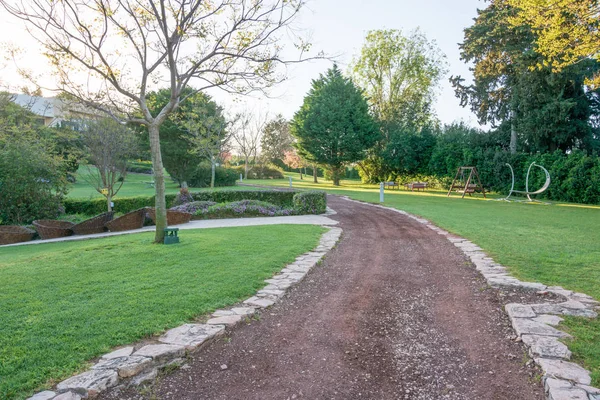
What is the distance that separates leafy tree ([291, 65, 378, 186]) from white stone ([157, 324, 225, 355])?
28.4 metres

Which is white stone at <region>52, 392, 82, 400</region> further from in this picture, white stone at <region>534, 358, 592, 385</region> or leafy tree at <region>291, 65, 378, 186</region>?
leafy tree at <region>291, 65, 378, 186</region>

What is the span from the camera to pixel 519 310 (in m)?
4.19

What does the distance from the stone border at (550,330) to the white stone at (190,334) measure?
2.76 metres

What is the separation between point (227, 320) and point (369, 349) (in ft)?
4.86

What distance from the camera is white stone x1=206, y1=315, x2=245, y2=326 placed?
3.86 metres

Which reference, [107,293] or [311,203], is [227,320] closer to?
[107,293]

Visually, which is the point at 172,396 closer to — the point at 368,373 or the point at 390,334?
the point at 368,373

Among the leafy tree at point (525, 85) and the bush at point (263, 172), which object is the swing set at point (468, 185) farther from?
the bush at point (263, 172)

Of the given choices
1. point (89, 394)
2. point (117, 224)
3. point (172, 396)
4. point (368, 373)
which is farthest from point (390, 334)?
point (117, 224)

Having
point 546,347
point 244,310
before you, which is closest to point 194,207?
point 244,310

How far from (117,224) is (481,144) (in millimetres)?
24759

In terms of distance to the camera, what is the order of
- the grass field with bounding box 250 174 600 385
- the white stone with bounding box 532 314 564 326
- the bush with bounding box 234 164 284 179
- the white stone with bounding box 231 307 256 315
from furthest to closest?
the bush with bounding box 234 164 284 179
the white stone with bounding box 231 307 256 315
the white stone with bounding box 532 314 564 326
the grass field with bounding box 250 174 600 385

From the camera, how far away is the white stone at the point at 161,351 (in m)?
3.11

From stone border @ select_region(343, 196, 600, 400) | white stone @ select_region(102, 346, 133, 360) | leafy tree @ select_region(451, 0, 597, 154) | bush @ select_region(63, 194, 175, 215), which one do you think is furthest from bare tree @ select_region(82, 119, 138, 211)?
leafy tree @ select_region(451, 0, 597, 154)
